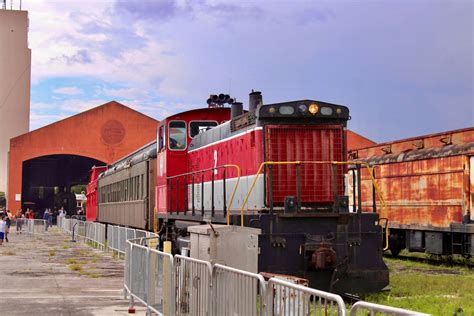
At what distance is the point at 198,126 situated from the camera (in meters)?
17.7

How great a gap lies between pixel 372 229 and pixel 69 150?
4956 cm

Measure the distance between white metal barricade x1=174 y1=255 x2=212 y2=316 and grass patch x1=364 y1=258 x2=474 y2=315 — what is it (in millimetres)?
3863

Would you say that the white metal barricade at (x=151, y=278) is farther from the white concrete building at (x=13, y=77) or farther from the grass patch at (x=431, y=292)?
the white concrete building at (x=13, y=77)

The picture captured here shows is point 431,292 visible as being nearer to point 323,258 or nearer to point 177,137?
point 323,258

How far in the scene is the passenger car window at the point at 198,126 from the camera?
57.9 ft

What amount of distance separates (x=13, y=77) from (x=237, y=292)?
10915cm

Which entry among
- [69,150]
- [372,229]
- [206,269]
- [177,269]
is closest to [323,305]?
[206,269]

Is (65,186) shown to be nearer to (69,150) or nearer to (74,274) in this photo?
(69,150)

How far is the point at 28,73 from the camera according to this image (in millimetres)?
109750

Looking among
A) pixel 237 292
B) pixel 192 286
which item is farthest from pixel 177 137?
pixel 237 292

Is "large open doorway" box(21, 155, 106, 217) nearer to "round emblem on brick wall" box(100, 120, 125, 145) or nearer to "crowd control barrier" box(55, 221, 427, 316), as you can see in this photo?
"round emblem on brick wall" box(100, 120, 125, 145)

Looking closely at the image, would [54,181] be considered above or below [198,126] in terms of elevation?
above

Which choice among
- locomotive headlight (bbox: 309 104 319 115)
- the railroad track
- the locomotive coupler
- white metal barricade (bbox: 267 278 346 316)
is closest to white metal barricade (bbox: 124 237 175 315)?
the locomotive coupler

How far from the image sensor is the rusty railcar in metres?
18.2
